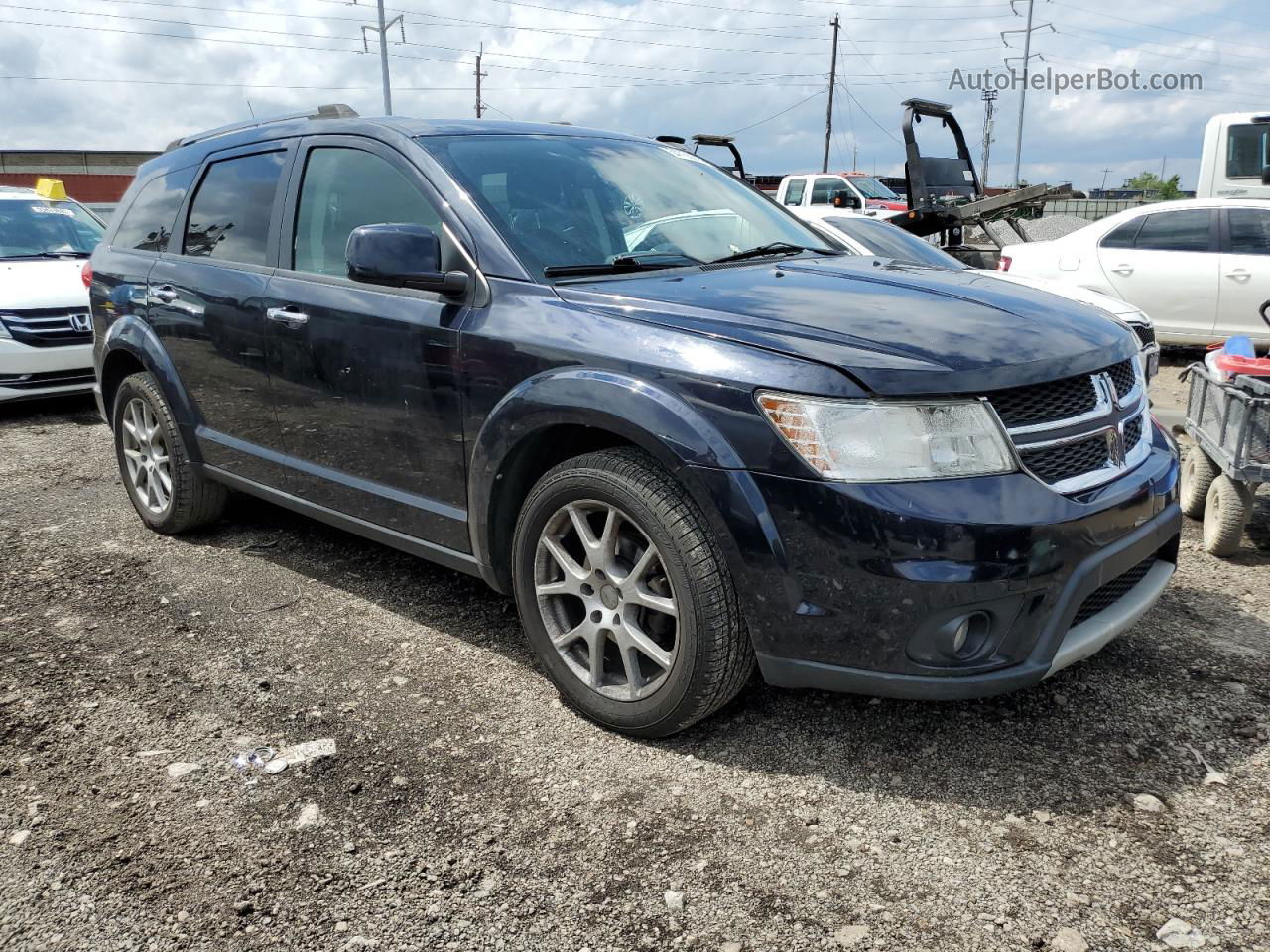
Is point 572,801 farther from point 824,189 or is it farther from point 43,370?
point 824,189

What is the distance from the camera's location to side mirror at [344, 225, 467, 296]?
3078mm

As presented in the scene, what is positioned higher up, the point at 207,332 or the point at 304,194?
the point at 304,194

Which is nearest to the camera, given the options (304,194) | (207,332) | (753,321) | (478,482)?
(753,321)

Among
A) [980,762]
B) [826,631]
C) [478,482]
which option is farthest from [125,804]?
[980,762]

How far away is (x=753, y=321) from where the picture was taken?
2.70m

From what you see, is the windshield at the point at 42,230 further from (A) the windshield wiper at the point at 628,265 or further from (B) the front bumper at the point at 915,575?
(B) the front bumper at the point at 915,575

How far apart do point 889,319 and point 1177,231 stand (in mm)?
8069

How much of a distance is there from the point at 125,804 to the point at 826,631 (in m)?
1.91

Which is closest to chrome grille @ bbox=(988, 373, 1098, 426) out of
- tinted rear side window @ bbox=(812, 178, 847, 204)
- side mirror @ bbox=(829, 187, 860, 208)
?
side mirror @ bbox=(829, 187, 860, 208)

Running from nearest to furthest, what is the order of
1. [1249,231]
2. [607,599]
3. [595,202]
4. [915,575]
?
[915,575]
[607,599]
[595,202]
[1249,231]

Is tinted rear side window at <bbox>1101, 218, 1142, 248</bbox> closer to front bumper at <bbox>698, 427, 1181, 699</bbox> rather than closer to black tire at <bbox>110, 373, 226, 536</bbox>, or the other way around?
front bumper at <bbox>698, 427, 1181, 699</bbox>

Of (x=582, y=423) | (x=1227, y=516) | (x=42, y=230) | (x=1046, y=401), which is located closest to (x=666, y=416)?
(x=582, y=423)

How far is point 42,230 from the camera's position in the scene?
9.38 metres

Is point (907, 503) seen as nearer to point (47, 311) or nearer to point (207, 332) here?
point (207, 332)
